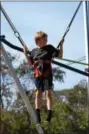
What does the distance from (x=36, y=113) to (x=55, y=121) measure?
44.1 ft

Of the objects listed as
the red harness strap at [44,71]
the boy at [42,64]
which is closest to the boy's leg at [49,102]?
the boy at [42,64]

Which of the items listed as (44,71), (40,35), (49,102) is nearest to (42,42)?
(40,35)

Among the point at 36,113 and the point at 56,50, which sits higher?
the point at 56,50

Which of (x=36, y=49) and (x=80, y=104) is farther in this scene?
(x=80, y=104)

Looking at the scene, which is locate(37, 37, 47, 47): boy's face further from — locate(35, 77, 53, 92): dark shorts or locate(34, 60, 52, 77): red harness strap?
locate(35, 77, 53, 92): dark shorts

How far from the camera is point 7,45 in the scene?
9.12 feet

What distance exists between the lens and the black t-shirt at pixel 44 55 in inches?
110

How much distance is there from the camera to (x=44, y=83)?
2768 millimetres

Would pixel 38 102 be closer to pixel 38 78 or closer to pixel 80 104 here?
pixel 38 78

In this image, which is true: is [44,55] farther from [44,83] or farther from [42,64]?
[44,83]

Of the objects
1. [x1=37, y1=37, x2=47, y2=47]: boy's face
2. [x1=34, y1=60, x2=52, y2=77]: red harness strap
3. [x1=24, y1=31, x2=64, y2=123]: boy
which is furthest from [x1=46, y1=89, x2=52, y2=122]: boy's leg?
[x1=37, y1=37, x2=47, y2=47]: boy's face

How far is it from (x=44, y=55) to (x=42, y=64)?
6cm

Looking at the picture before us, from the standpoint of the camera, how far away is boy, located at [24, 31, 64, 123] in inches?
109

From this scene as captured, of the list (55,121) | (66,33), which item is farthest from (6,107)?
(66,33)
